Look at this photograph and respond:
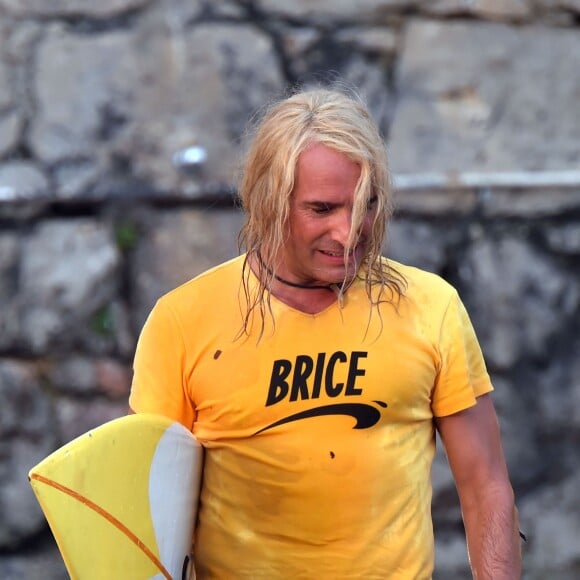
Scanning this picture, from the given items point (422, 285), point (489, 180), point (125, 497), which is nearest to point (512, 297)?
point (489, 180)

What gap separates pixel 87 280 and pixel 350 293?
1.35m

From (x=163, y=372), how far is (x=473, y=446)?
A: 0.61 meters

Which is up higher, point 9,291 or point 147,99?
point 147,99

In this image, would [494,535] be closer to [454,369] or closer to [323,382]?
[454,369]

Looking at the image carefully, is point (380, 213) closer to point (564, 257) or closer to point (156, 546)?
point (156, 546)

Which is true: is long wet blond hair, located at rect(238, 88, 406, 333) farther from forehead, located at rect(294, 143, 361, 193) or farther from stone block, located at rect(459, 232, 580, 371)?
stone block, located at rect(459, 232, 580, 371)

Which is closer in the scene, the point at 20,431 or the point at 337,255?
the point at 337,255

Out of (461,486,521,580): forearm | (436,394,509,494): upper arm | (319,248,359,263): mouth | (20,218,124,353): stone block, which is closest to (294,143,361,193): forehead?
(319,248,359,263): mouth

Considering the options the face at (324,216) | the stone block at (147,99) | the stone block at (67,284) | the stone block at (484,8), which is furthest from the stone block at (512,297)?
the face at (324,216)

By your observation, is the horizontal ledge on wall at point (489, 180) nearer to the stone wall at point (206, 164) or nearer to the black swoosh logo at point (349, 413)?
the stone wall at point (206, 164)

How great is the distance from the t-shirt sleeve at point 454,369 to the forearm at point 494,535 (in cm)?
19

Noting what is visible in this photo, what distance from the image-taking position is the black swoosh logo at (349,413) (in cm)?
227

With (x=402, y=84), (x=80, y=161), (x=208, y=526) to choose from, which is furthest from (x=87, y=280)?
(x=208, y=526)

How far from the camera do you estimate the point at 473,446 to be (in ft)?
7.76
